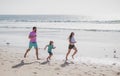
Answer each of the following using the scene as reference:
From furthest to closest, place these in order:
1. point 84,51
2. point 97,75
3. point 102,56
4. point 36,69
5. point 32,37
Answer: point 84,51 < point 102,56 < point 32,37 < point 36,69 < point 97,75

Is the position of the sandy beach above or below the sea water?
below

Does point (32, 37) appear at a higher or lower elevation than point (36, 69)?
higher

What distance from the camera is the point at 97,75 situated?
936 centimetres

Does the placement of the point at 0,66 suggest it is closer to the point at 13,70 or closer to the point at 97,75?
the point at 13,70

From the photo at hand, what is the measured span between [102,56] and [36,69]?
5107 mm

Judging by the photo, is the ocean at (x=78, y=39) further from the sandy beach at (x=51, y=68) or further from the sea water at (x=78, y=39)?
the sandy beach at (x=51, y=68)

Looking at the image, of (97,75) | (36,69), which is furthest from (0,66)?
(97,75)

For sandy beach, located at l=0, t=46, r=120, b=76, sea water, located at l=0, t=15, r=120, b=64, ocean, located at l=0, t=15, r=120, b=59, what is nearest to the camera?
sandy beach, located at l=0, t=46, r=120, b=76

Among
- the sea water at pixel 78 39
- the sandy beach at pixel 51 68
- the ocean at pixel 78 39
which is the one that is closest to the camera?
the sandy beach at pixel 51 68

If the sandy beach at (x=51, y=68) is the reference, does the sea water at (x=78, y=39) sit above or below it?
above

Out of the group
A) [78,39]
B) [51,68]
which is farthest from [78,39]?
[51,68]

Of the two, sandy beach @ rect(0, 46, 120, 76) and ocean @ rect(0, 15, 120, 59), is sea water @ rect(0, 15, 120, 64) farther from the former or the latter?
sandy beach @ rect(0, 46, 120, 76)

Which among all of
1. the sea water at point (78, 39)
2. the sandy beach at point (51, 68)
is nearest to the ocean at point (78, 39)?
the sea water at point (78, 39)

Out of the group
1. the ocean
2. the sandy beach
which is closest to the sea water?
the ocean
